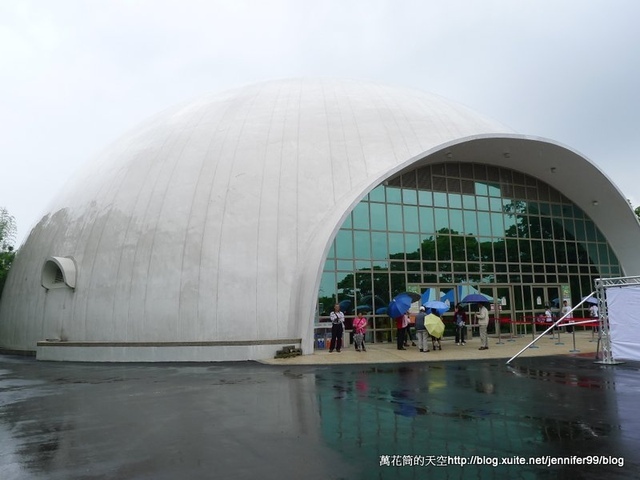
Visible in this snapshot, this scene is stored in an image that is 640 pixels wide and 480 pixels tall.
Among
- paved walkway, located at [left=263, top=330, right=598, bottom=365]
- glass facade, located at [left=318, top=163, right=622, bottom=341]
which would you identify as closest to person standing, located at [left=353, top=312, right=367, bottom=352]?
paved walkway, located at [left=263, top=330, right=598, bottom=365]

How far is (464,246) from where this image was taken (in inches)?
829

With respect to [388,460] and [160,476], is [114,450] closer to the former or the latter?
[160,476]

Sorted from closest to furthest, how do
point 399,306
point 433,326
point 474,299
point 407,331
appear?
point 433,326
point 399,306
point 474,299
point 407,331

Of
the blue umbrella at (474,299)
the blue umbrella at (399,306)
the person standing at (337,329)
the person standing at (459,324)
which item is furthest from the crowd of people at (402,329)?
the person standing at (459,324)

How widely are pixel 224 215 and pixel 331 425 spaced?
1063cm

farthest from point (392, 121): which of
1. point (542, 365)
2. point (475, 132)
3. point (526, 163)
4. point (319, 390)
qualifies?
point (319, 390)

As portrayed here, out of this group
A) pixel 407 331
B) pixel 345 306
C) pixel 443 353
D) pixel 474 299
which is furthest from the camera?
pixel 407 331

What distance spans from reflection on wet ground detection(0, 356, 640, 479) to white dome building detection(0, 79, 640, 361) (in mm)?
3777

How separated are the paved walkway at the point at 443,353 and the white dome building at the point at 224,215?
101 centimetres

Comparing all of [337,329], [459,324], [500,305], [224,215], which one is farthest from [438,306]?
[224,215]

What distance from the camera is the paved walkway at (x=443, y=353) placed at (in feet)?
46.8

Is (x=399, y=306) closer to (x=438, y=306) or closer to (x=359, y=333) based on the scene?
(x=438, y=306)

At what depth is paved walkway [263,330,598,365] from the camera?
14.3 meters

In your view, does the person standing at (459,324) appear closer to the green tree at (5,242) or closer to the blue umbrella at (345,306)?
the blue umbrella at (345,306)
